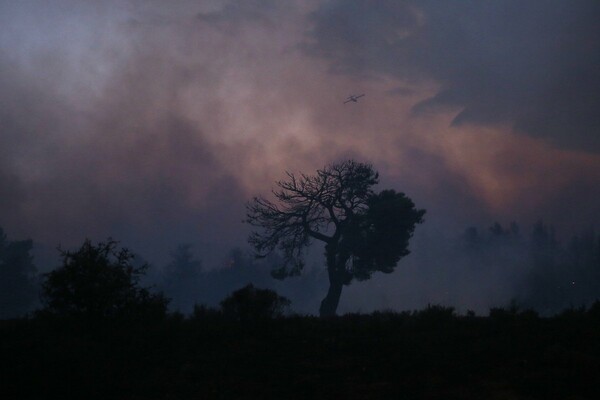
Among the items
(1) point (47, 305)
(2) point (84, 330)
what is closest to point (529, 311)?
(2) point (84, 330)

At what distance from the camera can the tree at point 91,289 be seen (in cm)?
1302

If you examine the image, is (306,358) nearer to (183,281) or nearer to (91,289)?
(91,289)

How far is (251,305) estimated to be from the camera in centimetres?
1495

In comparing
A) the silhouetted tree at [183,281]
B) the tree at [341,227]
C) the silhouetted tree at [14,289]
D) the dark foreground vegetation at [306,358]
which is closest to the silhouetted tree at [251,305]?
the dark foreground vegetation at [306,358]

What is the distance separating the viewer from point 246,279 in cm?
10269

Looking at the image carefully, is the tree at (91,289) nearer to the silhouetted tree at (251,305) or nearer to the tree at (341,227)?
the silhouetted tree at (251,305)

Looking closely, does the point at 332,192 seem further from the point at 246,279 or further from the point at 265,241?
the point at 246,279

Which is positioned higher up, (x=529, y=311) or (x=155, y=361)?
(x=529, y=311)

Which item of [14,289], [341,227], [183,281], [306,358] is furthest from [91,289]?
[183,281]

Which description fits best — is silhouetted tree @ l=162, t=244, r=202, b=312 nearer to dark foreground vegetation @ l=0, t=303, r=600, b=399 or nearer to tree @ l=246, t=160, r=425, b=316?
tree @ l=246, t=160, r=425, b=316

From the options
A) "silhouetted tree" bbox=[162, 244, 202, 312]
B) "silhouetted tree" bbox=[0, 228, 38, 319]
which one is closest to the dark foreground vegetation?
"silhouetted tree" bbox=[0, 228, 38, 319]

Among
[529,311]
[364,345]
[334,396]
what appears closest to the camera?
[334,396]

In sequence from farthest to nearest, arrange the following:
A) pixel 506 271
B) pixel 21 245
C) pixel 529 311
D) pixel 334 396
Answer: pixel 506 271 < pixel 21 245 < pixel 529 311 < pixel 334 396

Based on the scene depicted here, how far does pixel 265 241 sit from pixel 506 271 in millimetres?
97676
